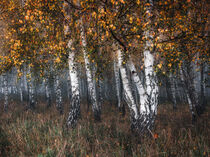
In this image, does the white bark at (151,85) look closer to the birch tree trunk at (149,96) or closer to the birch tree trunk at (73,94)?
the birch tree trunk at (149,96)

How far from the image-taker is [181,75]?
299 inches

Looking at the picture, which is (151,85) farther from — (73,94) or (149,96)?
(73,94)

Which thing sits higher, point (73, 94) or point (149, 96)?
point (73, 94)

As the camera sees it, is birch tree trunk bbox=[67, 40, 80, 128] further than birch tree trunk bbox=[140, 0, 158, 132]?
Yes

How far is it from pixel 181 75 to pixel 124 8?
4986 mm

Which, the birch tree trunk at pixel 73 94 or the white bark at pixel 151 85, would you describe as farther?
the birch tree trunk at pixel 73 94

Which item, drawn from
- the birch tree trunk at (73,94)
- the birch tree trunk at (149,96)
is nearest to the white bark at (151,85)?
the birch tree trunk at (149,96)

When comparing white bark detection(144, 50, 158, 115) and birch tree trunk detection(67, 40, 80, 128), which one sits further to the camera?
birch tree trunk detection(67, 40, 80, 128)

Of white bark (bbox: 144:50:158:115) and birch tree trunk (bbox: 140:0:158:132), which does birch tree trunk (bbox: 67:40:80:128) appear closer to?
birch tree trunk (bbox: 140:0:158:132)

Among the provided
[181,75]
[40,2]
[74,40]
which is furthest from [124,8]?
[181,75]

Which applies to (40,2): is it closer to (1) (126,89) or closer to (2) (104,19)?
(2) (104,19)

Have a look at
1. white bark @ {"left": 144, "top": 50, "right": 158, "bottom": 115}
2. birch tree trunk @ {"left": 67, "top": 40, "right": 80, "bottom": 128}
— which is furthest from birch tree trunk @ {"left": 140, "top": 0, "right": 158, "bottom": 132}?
birch tree trunk @ {"left": 67, "top": 40, "right": 80, "bottom": 128}

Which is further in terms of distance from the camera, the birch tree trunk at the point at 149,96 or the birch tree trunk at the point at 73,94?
the birch tree trunk at the point at 73,94

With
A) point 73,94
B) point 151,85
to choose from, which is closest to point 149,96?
point 151,85
